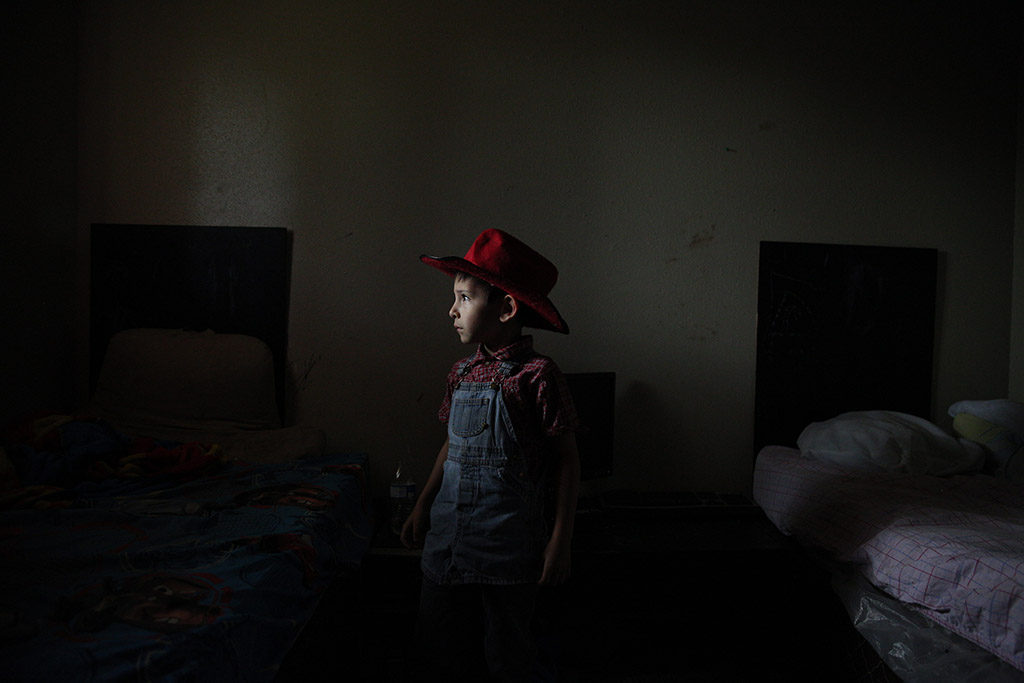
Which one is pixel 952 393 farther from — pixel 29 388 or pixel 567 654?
pixel 29 388

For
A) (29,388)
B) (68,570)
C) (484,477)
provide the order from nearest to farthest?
1. (68,570)
2. (484,477)
3. (29,388)

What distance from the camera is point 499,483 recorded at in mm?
1196

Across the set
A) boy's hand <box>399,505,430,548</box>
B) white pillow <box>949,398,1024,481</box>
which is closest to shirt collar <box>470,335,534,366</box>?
boy's hand <box>399,505,430,548</box>

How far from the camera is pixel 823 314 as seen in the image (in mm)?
2277

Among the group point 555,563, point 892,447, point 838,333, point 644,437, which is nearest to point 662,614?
point 644,437

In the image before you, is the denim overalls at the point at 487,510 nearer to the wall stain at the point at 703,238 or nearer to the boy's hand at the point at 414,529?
the boy's hand at the point at 414,529

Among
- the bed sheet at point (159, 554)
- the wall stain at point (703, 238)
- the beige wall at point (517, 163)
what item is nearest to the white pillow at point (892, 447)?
the beige wall at point (517, 163)

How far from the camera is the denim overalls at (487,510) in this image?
1169 mm

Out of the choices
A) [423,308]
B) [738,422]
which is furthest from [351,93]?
[738,422]

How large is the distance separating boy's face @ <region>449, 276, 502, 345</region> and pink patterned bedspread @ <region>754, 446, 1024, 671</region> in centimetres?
118

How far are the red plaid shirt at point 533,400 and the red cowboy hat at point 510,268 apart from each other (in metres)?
0.10

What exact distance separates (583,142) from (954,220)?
167 cm

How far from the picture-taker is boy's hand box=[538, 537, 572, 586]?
1.12m

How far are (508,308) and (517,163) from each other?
112cm
